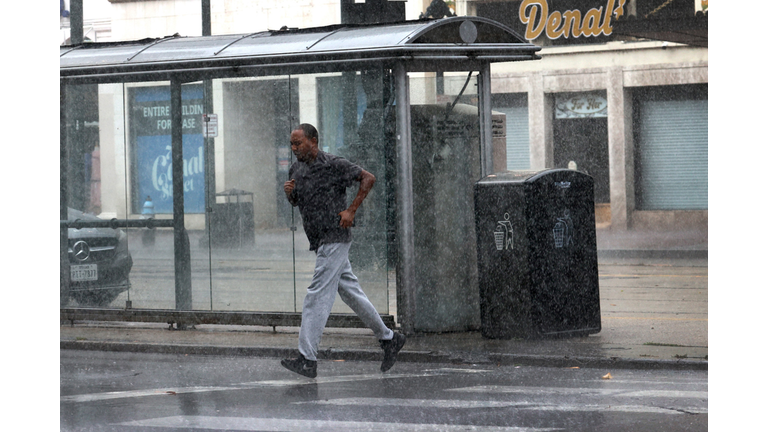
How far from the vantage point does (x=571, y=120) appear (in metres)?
26.9

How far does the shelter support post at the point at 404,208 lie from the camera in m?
9.45

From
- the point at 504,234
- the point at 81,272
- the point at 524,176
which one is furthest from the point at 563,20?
the point at 504,234

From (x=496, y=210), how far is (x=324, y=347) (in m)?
1.84

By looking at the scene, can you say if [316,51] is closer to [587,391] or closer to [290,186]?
[290,186]

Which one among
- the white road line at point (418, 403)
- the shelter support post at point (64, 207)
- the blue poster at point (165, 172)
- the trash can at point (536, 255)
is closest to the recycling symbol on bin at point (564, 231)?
the trash can at point (536, 255)

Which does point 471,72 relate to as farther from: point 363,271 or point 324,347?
point 324,347

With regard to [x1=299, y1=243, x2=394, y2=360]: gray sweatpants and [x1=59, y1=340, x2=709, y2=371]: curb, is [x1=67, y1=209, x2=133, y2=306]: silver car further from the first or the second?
[x1=299, y1=243, x2=394, y2=360]: gray sweatpants

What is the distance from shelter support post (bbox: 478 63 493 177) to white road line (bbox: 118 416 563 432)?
168 inches

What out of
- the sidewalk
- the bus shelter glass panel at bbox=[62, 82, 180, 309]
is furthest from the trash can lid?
the bus shelter glass panel at bbox=[62, 82, 180, 309]

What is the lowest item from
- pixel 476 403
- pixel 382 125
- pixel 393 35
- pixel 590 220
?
pixel 476 403

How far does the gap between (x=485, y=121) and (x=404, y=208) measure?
44.6 inches

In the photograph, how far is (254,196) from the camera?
1027 cm
